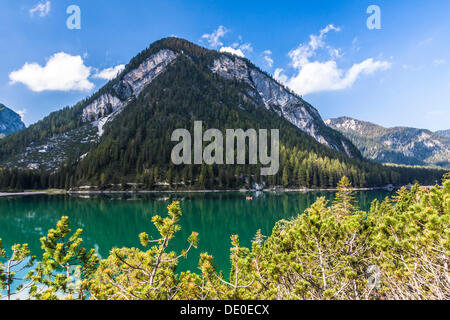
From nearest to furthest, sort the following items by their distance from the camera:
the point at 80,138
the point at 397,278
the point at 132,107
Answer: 1. the point at 397,278
2. the point at 80,138
3. the point at 132,107

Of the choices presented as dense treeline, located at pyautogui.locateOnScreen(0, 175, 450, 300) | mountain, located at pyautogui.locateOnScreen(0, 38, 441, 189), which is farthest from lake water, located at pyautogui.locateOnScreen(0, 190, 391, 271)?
mountain, located at pyautogui.locateOnScreen(0, 38, 441, 189)

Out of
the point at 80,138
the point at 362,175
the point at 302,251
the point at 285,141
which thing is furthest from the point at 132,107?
the point at 302,251

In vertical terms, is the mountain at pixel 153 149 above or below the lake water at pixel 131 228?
above

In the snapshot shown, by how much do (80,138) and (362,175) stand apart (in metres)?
192

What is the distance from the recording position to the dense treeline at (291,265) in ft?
14.8

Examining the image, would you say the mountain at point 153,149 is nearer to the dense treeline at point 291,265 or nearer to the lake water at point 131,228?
the lake water at point 131,228

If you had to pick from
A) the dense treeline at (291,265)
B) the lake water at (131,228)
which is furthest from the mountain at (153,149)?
Answer: the dense treeline at (291,265)

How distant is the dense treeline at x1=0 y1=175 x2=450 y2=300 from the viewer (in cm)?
451

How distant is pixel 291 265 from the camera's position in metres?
5.16

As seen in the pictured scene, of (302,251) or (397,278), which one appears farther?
(302,251)

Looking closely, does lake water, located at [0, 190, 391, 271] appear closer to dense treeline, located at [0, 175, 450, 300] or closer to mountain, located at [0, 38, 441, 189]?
dense treeline, located at [0, 175, 450, 300]
